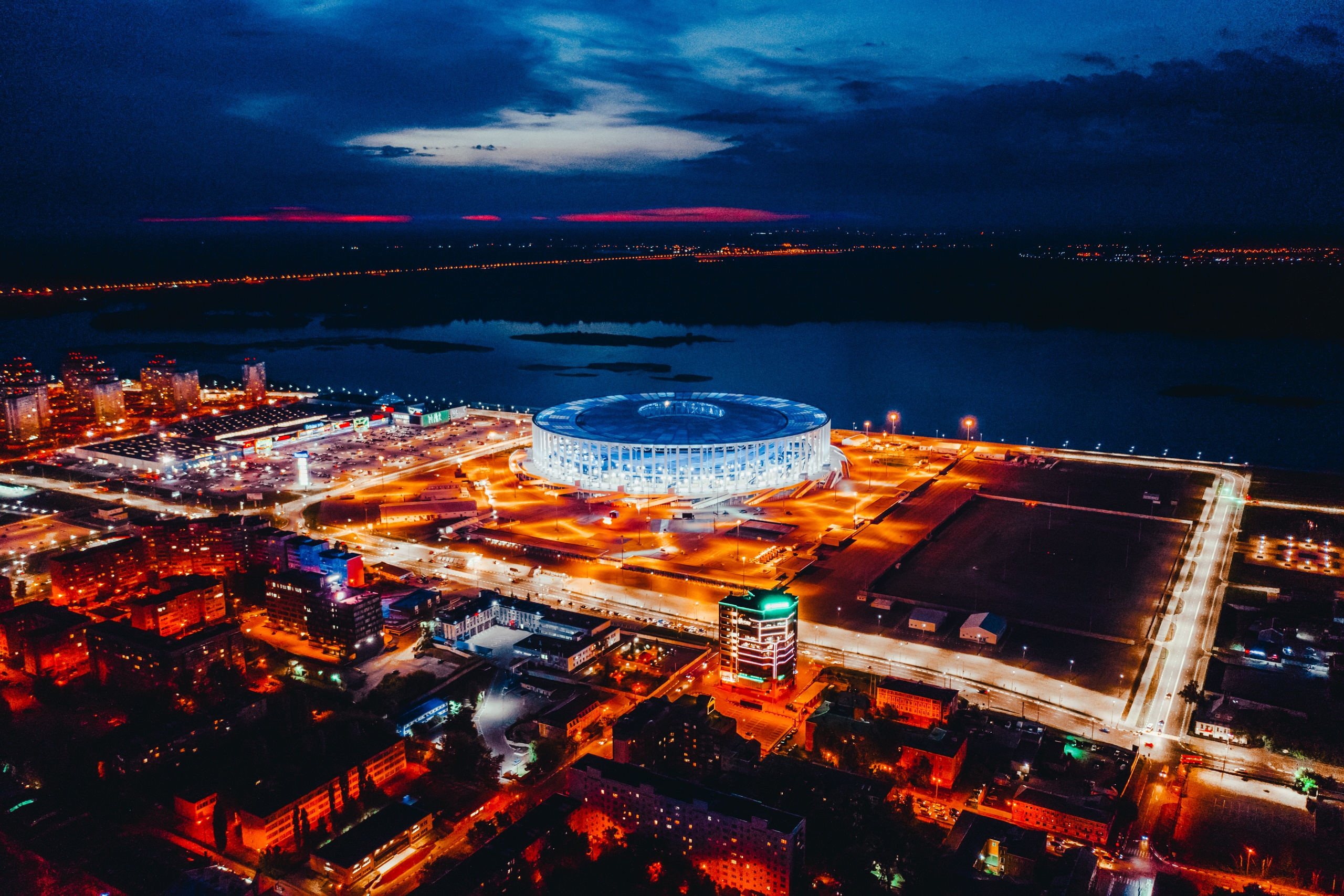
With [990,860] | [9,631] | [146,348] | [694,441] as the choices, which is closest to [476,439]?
[694,441]

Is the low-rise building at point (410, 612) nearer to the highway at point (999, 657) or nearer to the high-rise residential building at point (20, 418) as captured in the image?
the highway at point (999, 657)

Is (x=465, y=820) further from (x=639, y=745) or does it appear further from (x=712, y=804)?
(x=712, y=804)

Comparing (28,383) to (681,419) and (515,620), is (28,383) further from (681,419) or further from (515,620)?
(515,620)

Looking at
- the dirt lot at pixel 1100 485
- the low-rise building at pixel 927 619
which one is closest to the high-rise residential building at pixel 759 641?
the low-rise building at pixel 927 619

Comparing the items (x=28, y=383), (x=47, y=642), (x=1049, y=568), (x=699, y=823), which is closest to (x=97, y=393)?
(x=28, y=383)

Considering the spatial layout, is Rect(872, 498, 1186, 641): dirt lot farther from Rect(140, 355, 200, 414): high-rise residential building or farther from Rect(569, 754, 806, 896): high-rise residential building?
Rect(140, 355, 200, 414): high-rise residential building
